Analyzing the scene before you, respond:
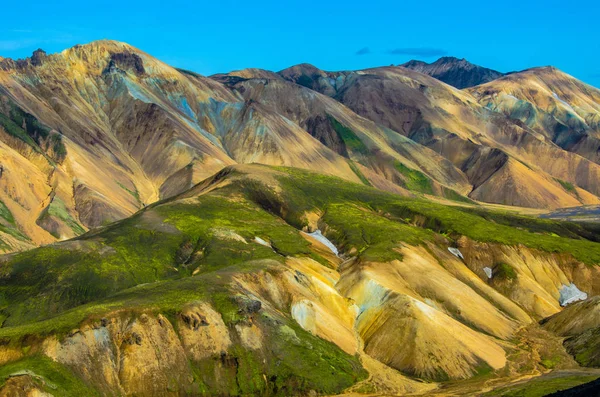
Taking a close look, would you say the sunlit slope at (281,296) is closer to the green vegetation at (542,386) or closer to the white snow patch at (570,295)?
the white snow patch at (570,295)

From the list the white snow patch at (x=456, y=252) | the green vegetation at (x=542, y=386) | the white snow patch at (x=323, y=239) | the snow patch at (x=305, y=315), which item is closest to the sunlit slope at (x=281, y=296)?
the snow patch at (x=305, y=315)

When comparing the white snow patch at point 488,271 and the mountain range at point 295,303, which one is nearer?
the mountain range at point 295,303

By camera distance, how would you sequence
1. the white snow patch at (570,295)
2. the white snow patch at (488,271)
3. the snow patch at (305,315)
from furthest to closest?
the white snow patch at (488,271) < the white snow patch at (570,295) < the snow patch at (305,315)

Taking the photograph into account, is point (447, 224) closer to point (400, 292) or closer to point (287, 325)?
point (400, 292)

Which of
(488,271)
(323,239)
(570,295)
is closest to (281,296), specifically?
(323,239)

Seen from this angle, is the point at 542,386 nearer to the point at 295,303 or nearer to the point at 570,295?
the point at 295,303

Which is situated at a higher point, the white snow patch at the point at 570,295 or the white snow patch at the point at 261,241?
the white snow patch at the point at 261,241

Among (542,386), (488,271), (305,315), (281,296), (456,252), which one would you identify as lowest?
(542,386)
